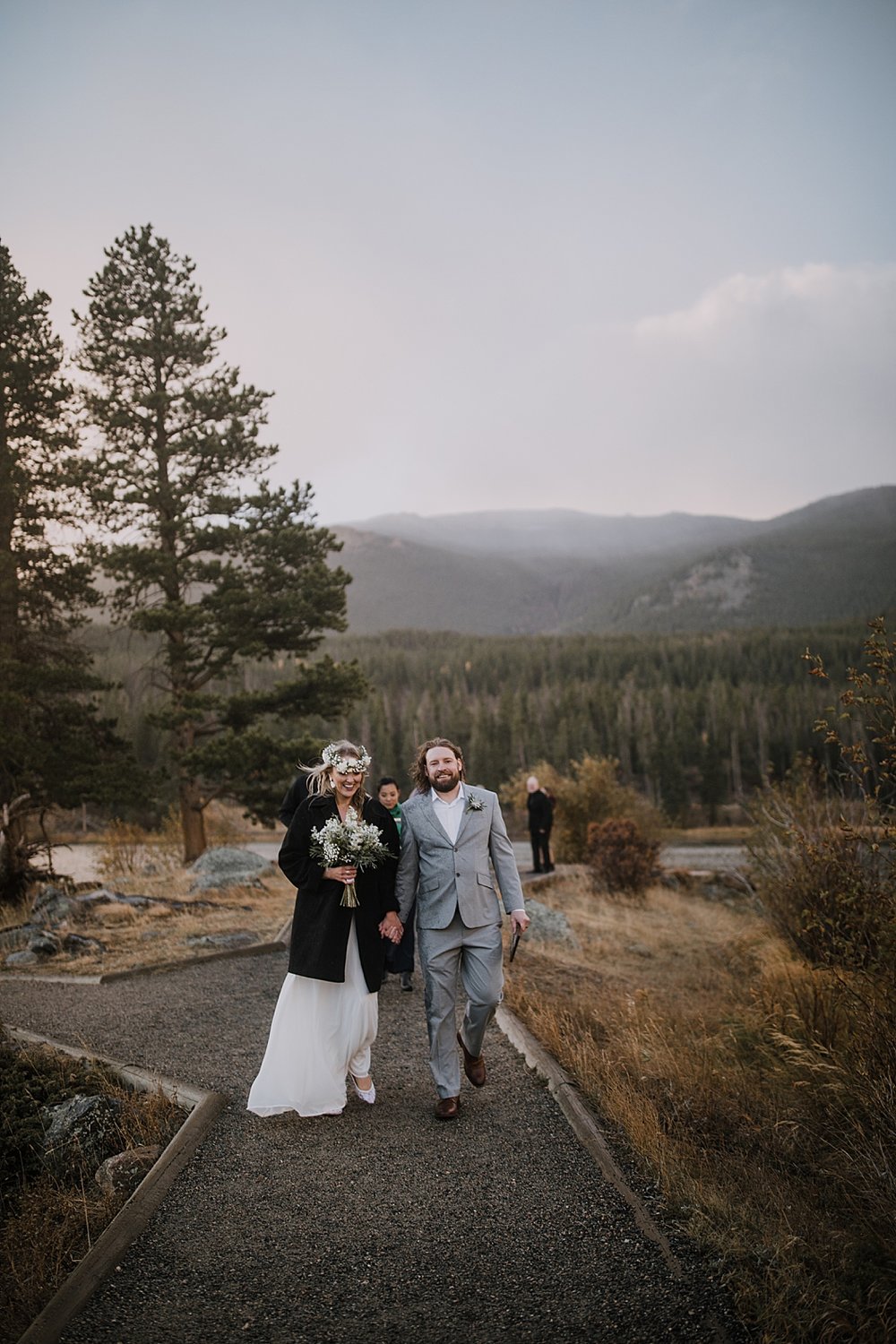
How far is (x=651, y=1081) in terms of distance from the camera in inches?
239

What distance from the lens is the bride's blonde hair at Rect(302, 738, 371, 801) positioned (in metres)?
5.79

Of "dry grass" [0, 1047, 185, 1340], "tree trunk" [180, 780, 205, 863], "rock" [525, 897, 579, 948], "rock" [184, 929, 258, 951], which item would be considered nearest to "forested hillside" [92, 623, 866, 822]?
"tree trunk" [180, 780, 205, 863]

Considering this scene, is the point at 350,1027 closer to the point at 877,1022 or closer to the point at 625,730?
the point at 877,1022

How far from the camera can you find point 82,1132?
207 inches

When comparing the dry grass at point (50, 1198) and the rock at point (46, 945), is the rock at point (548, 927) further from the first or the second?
the dry grass at point (50, 1198)

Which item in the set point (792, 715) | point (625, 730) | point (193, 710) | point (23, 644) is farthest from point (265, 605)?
point (792, 715)

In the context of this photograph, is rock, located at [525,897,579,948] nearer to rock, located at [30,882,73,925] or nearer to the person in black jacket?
the person in black jacket

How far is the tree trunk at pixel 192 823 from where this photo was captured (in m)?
19.4

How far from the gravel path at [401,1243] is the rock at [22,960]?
17.3ft

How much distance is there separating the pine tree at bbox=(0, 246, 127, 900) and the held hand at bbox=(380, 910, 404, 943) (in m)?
14.0

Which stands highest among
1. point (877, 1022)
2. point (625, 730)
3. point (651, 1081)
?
point (877, 1022)

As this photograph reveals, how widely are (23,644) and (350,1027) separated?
52.0 feet

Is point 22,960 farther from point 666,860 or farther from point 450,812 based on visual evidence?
point 666,860

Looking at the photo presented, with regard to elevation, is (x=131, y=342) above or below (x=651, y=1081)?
above
